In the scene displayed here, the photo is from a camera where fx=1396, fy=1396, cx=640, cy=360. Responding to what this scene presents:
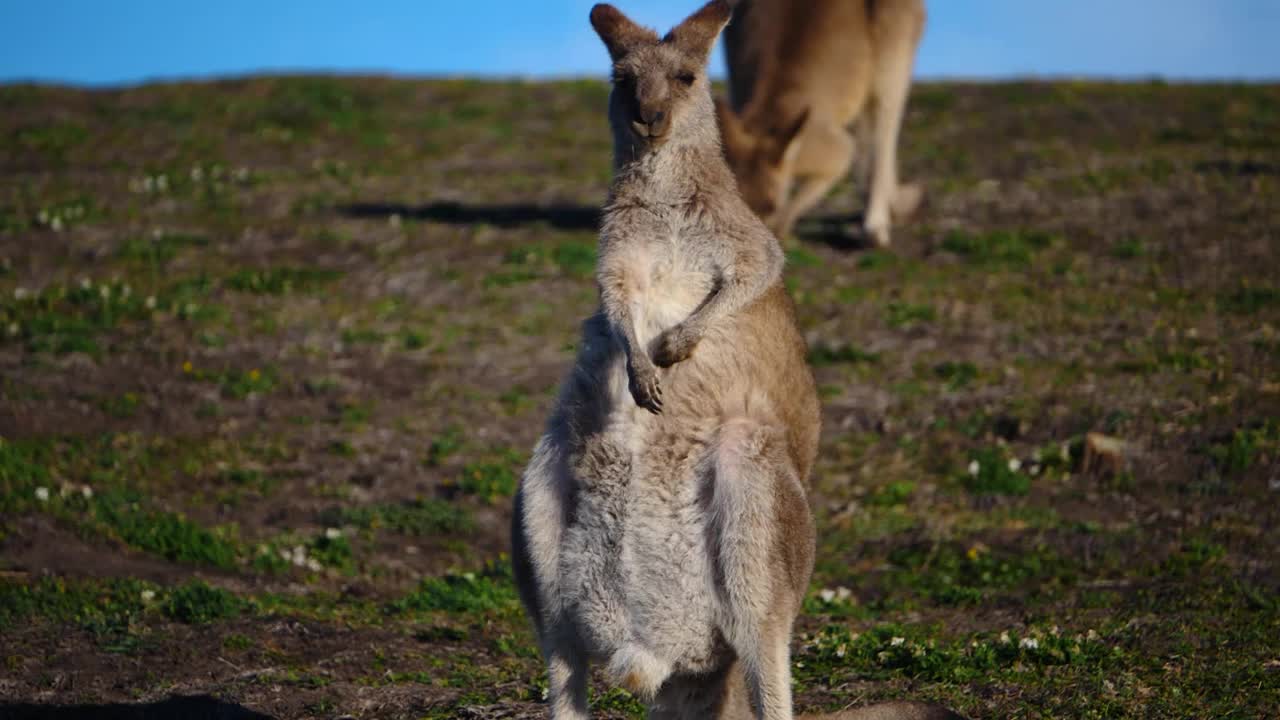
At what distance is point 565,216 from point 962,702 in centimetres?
1036

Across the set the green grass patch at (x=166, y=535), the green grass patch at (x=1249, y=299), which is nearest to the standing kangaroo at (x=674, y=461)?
the green grass patch at (x=166, y=535)

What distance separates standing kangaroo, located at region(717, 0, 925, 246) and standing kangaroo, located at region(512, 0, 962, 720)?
6614mm

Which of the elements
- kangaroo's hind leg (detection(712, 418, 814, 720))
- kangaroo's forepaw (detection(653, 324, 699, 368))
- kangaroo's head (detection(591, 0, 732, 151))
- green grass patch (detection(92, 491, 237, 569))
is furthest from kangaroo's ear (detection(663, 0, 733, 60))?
green grass patch (detection(92, 491, 237, 569))

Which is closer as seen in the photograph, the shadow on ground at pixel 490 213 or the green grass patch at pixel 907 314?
the green grass patch at pixel 907 314

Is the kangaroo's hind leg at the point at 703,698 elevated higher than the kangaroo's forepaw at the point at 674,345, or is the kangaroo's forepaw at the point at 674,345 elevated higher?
the kangaroo's forepaw at the point at 674,345

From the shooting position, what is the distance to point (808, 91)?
12.4 metres

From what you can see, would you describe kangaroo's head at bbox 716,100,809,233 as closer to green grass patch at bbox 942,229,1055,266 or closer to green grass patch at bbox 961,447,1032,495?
green grass patch at bbox 942,229,1055,266

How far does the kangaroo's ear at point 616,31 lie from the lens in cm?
524

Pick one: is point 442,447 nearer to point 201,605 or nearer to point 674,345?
point 201,605

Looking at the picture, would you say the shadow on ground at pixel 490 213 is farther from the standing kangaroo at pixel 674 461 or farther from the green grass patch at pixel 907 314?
the standing kangaroo at pixel 674 461

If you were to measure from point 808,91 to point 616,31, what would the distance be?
7.32 metres

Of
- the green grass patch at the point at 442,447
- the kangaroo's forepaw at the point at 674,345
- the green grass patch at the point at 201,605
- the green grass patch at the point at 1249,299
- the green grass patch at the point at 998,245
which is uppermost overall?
the kangaroo's forepaw at the point at 674,345

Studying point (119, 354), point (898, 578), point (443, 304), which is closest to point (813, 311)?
point (443, 304)

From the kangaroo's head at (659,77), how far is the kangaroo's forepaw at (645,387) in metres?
0.97
